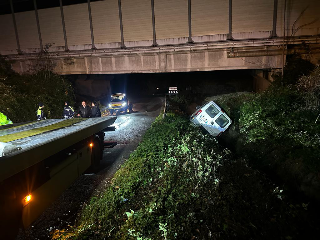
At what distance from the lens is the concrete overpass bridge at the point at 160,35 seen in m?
15.9

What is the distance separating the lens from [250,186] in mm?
5637

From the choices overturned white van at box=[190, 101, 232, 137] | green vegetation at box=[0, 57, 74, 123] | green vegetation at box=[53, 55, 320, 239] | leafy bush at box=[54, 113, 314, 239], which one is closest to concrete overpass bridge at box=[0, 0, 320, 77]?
green vegetation at box=[0, 57, 74, 123]

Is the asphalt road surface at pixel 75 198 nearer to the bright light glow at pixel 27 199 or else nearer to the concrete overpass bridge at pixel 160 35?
the bright light glow at pixel 27 199

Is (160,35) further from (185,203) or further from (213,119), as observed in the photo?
(185,203)

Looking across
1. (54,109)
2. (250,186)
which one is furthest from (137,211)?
(54,109)

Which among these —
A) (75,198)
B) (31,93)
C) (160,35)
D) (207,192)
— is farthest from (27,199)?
(160,35)

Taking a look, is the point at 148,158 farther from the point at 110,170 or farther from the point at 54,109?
the point at 54,109

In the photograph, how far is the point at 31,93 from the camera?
592 inches

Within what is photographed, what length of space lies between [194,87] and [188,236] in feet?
104

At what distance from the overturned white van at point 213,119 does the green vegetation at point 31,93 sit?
1045 cm

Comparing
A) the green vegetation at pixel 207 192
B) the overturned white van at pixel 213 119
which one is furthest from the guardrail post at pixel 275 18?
the overturned white van at pixel 213 119

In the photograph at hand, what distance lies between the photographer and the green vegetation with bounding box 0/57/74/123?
12.3m

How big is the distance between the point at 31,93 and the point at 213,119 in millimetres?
12722

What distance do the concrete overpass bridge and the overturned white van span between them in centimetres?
687
